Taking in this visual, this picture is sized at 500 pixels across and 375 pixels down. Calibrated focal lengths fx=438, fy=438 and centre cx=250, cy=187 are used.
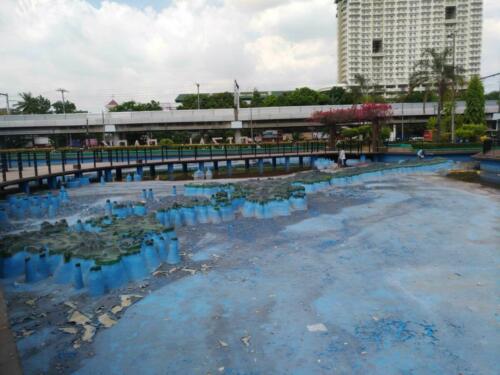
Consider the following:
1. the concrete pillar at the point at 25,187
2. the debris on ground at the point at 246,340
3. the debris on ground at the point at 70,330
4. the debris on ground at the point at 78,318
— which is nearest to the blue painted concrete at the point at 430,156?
the concrete pillar at the point at 25,187

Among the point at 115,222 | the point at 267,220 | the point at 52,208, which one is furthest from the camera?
the point at 52,208

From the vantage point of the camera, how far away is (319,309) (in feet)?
19.6

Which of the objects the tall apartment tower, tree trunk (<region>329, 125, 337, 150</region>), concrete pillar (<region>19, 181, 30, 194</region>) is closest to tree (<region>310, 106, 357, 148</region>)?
tree trunk (<region>329, 125, 337, 150</region>)

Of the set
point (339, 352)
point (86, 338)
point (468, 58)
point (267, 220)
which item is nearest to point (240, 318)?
point (339, 352)

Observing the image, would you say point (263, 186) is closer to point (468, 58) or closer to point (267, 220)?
point (267, 220)

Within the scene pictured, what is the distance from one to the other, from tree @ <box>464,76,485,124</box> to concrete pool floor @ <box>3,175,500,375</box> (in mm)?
41633

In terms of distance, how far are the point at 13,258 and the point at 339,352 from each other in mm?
5852

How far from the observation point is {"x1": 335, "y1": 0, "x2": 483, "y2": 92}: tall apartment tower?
11862cm

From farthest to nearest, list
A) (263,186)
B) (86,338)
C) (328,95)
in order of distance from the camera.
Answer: (328,95)
(263,186)
(86,338)

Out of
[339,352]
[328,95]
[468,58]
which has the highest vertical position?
[468,58]

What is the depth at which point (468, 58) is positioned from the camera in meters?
121

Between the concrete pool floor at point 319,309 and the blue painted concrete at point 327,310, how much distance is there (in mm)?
17

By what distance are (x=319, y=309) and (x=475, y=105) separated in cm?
4832

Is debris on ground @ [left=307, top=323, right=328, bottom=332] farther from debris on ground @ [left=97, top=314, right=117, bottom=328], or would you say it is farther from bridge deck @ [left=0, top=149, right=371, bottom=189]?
bridge deck @ [left=0, top=149, right=371, bottom=189]
